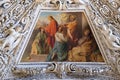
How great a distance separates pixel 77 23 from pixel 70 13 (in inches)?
9.6

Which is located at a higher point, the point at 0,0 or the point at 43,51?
the point at 0,0

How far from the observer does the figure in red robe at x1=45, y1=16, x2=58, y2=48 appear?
14.2 feet

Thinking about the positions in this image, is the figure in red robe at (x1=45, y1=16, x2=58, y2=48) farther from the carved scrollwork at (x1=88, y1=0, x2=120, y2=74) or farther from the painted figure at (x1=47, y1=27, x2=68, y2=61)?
the carved scrollwork at (x1=88, y1=0, x2=120, y2=74)

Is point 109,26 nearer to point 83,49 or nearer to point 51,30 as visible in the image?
point 83,49

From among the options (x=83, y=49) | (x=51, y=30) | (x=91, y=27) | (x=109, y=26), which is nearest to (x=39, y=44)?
(x=51, y=30)

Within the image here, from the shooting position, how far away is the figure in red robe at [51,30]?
4.34m

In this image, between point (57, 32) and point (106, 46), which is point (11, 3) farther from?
point (106, 46)

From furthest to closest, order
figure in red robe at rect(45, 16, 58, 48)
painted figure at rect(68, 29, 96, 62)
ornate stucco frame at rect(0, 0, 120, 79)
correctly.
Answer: figure in red robe at rect(45, 16, 58, 48)
painted figure at rect(68, 29, 96, 62)
ornate stucco frame at rect(0, 0, 120, 79)

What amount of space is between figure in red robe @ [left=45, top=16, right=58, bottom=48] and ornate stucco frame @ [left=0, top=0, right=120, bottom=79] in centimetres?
24

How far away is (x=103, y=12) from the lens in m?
4.66

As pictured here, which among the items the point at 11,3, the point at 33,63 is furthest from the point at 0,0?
the point at 33,63

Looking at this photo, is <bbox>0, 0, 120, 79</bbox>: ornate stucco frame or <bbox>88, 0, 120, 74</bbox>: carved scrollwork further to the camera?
<bbox>88, 0, 120, 74</bbox>: carved scrollwork

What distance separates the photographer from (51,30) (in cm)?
446

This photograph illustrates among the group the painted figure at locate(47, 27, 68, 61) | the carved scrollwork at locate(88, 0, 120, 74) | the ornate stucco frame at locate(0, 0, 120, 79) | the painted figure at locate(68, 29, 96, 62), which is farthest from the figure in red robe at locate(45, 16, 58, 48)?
the carved scrollwork at locate(88, 0, 120, 74)
